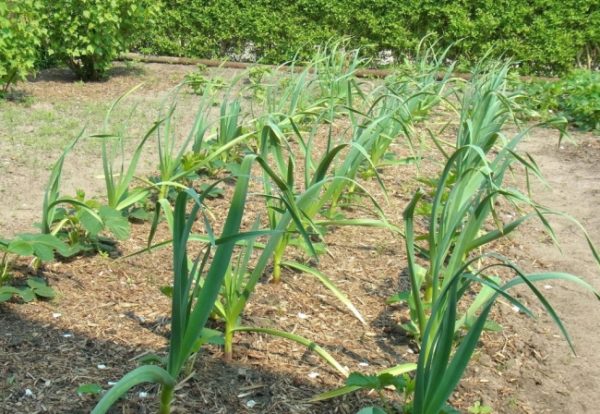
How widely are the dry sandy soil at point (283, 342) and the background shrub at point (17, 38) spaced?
2.89 m

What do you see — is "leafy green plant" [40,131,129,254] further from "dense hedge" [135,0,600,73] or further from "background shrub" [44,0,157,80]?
"dense hedge" [135,0,600,73]

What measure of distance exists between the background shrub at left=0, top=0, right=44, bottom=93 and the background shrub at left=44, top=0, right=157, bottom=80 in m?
0.98

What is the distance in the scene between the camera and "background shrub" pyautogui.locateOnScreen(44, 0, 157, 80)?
811cm

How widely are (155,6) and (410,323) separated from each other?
682cm

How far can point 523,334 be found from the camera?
10.2 feet

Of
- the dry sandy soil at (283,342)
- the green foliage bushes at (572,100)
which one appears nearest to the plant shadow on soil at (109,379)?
the dry sandy soil at (283,342)

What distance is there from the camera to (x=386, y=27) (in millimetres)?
10945

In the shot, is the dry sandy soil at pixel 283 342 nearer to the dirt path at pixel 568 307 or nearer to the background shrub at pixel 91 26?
the dirt path at pixel 568 307

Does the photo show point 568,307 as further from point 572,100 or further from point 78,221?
point 572,100

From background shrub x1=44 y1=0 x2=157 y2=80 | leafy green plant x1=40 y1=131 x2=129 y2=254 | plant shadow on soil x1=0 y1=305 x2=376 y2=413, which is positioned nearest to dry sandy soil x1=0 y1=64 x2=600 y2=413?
plant shadow on soil x1=0 y1=305 x2=376 y2=413

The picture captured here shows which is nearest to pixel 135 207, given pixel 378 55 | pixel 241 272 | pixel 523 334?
pixel 241 272

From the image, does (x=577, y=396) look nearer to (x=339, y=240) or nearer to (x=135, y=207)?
(x=339, y=240)

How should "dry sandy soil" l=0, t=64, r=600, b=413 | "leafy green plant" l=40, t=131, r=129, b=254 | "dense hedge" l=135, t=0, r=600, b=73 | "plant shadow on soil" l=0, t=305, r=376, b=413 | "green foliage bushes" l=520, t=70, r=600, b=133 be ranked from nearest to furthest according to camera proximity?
"plant shadow on soil" l=0, t=305, r=376, b=413, "dry sandy soil" l=0, t=64, r=600, b=413, "leafy green plant" l=40, t=131, r=129, b=254, "green foliage bushes" l=520, t=70, r=600, b=133, "dense hedge" l=135, t=0, r=600, b=73

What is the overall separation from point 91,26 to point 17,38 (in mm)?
1322
